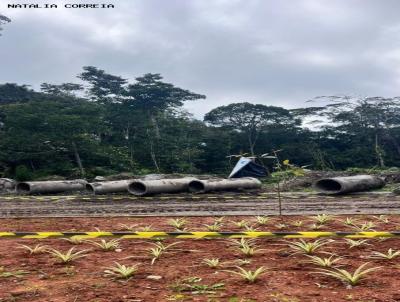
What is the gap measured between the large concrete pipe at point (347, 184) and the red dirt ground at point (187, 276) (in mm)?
10401

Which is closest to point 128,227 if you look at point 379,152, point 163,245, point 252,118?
point 163,245

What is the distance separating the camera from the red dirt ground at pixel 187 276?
11.9 ft

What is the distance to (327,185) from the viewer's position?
17406mm

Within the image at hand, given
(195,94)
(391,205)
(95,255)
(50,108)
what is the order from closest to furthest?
1. (95,255)
2. (391,205)
3. (50,108)
4. (195,94)

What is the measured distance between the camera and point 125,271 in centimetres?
425

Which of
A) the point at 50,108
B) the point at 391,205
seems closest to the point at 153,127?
the point at 50,108

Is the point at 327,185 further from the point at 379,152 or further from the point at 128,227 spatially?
the point at 379,152

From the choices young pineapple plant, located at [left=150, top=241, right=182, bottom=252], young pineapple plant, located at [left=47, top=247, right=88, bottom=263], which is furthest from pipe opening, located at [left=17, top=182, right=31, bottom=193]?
young pineapple plant, located at [left=47, top=247, right=88, bottom=263]

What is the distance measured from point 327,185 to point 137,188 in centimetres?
784

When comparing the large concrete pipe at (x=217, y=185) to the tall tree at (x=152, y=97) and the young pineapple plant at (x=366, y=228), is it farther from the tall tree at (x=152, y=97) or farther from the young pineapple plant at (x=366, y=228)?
the tall tree at (x=152, y=97)

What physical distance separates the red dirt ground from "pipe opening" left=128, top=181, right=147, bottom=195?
10.3m

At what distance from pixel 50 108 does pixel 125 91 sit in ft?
37.9

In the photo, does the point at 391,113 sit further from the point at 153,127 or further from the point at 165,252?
the point at 165,252

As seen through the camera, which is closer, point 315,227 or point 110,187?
point 315,227
